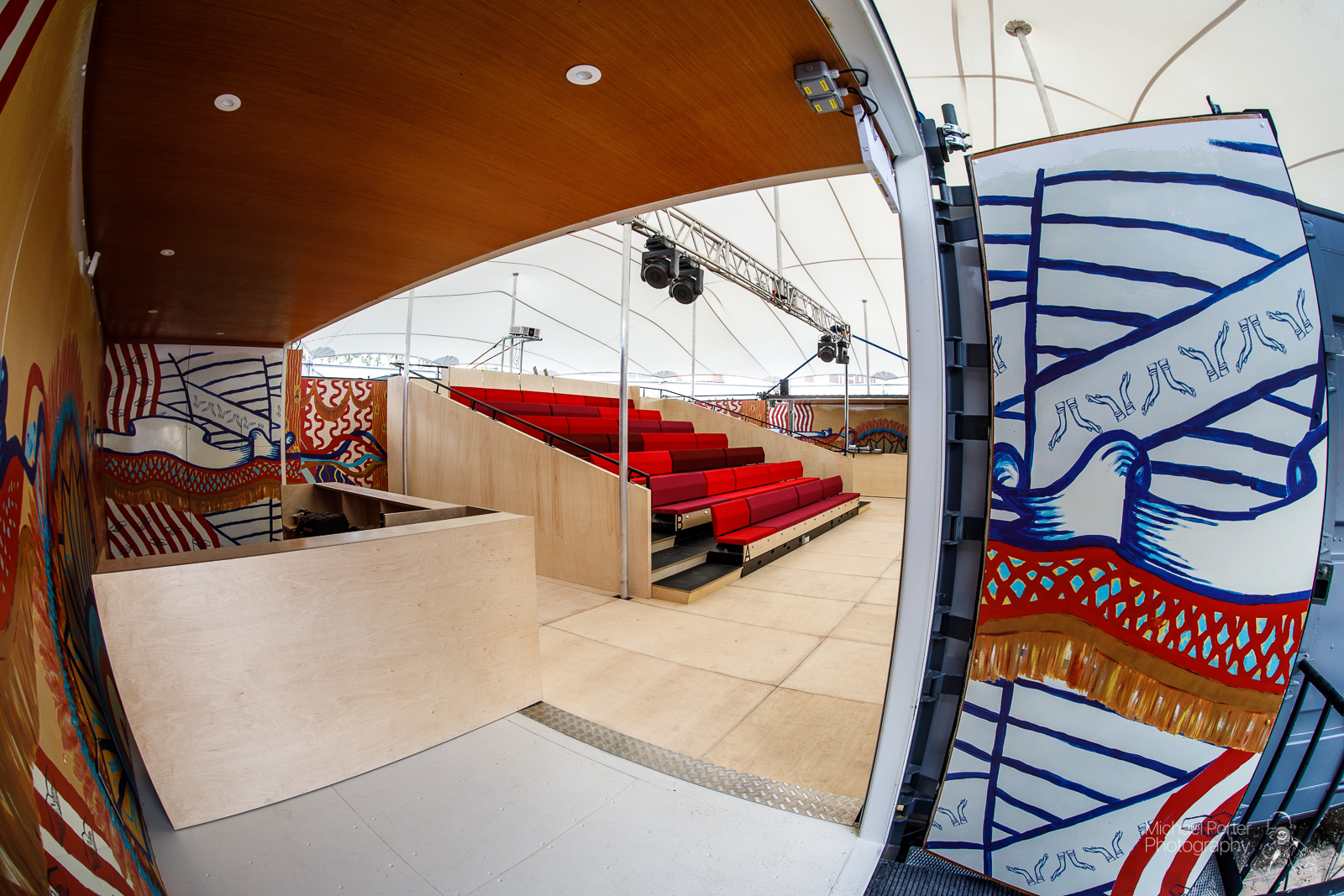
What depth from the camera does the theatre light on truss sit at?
4.74 ft

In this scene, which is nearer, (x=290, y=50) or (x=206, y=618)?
(x=290, y=50)

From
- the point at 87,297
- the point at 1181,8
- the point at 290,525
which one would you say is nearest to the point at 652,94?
the point at 87,297

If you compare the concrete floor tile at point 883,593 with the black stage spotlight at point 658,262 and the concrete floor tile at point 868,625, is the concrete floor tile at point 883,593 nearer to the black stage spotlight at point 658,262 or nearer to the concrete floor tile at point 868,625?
the concrete floor tile at point 868,625

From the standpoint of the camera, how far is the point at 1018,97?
6805 millimetres

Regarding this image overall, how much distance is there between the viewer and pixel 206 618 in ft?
5.88

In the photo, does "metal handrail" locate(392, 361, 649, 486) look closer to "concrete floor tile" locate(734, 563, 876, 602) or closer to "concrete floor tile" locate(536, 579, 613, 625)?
"concrete floor tile" locate(536, 579, 613, 625)

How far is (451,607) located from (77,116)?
1.95 metres

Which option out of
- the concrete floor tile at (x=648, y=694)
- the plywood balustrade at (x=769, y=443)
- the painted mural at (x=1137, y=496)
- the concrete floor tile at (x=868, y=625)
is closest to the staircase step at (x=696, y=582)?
the concrete floor tile at (x=648, y=694)

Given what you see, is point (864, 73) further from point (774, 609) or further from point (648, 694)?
point (774, 609)

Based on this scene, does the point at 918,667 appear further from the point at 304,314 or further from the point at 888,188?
the point at 304,314

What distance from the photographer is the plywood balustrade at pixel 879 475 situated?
10.7 m

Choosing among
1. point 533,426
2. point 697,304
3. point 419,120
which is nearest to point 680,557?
point 533,426

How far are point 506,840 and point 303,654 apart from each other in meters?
0.99

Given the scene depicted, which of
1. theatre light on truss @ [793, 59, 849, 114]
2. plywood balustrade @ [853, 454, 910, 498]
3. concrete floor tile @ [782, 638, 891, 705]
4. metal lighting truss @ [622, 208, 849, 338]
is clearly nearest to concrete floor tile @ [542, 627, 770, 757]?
concrete floor tile @ [782, 638, 891, 705]
